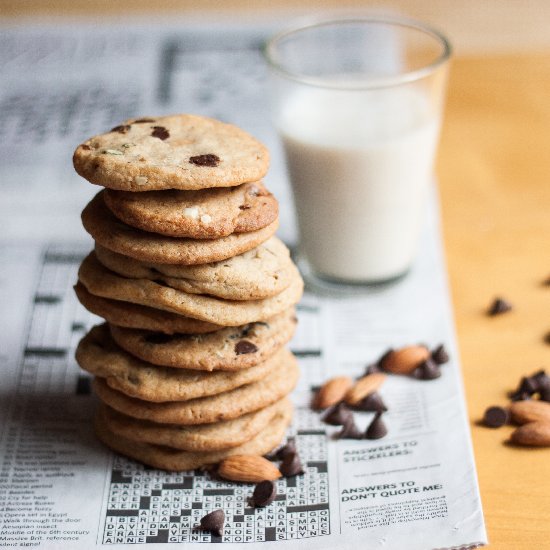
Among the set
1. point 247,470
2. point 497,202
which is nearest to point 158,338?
point 247,470

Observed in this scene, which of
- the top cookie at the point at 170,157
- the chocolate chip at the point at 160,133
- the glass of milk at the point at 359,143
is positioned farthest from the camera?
the glass of milk at the point at 359,143

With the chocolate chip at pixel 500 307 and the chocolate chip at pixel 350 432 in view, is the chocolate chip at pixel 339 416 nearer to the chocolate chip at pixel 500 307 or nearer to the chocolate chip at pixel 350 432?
the chocolate chip at pixel 350 432

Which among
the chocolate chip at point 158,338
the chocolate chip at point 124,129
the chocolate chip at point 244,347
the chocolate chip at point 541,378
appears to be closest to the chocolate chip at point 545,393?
the chocolate chip at point 541,378

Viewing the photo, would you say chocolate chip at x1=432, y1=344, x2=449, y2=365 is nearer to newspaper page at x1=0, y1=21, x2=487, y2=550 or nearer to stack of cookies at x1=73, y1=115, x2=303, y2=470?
newspaper page at x1=0, y1=21, x2=487, y2=550

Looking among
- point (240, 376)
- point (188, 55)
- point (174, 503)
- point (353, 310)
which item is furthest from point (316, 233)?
point (188, 55)

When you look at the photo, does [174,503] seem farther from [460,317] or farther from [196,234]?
[460,317]

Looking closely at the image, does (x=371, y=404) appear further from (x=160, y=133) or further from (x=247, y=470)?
(x=160, y=133)
